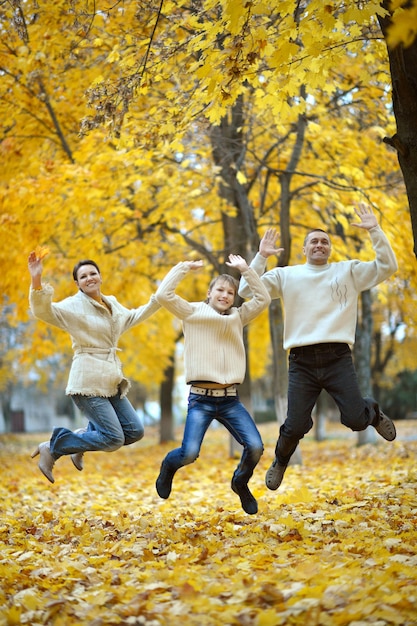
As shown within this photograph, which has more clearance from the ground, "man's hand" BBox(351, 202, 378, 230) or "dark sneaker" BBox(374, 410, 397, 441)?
"man's hand" BBox(351, 202, 378, 230)

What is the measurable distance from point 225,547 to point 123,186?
7.46 meters

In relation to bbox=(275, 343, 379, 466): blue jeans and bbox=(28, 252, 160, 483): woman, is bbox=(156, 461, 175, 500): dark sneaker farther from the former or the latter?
bbox=(275, 343, 379, 466): blue jeans

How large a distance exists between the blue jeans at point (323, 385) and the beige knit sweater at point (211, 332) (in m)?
0.46

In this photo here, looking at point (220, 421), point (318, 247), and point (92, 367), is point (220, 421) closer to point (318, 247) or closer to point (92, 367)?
point (92, 367)

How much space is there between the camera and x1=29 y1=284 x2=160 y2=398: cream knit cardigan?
6.04 metres

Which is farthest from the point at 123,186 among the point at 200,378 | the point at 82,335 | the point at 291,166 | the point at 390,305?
the point at 390,305

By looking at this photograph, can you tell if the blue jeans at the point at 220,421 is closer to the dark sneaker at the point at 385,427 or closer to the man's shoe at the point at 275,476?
the man's shoe at the point at 275,476

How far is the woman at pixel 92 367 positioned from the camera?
6.00 m

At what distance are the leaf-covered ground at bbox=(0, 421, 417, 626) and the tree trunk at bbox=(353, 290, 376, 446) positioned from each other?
261 inches

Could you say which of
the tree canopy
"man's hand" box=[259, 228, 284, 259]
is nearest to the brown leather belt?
"man's hand" box=[259, 228, 284, 259]

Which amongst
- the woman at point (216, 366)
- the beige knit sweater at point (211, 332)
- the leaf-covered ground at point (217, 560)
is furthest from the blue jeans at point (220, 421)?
the leaf-covered ground at point (217, 560)

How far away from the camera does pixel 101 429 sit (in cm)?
603

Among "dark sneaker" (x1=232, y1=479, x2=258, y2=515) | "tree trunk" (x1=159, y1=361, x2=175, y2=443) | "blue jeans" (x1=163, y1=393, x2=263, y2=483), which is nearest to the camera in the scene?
"blue jeans" (x1=163, y1=393, x2=263, y2=483)

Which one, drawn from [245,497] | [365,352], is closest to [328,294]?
[245,497]
